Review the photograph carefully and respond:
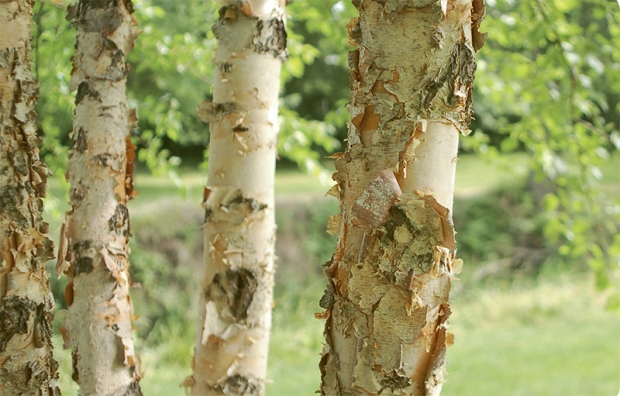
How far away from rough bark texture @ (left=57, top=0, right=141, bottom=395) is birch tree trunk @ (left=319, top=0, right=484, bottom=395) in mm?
797

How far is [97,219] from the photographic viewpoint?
5.09 ft

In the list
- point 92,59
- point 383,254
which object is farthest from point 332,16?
point 383,254

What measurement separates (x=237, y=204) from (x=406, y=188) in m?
0.75

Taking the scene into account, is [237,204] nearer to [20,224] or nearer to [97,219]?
[97,219]

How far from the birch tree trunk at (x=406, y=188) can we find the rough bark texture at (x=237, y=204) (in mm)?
672

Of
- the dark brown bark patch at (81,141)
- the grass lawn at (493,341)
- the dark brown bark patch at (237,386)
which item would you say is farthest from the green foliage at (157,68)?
the dark brown bark patch at (237,386)

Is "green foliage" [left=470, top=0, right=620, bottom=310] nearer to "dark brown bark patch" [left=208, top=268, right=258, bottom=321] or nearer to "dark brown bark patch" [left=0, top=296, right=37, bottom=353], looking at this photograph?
"dark brown bark patch" [left=208, top=268, right=258, bottom=321]

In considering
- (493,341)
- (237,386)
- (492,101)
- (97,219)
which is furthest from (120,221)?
(493,341)

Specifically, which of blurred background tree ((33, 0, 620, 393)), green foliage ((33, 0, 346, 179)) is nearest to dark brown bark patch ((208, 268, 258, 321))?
blurred background tree ((33, 0, 620, 393))

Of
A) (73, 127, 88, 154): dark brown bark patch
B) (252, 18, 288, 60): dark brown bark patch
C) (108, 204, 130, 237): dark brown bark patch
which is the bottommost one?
(108, 204, 130, 237): dark brown bark patch

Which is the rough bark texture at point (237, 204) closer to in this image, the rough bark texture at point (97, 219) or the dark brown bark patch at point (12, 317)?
the rough bark texture at point (97, 219)

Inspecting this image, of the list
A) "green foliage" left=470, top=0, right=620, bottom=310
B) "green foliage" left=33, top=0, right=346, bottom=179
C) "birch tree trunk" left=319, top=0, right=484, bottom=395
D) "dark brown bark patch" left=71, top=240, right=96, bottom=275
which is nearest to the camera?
"birch tree trunk" left=319, top=0, right=484, bottom=395

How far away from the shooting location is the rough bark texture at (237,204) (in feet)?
5.45

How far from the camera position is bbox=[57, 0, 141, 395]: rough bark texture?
154cm
